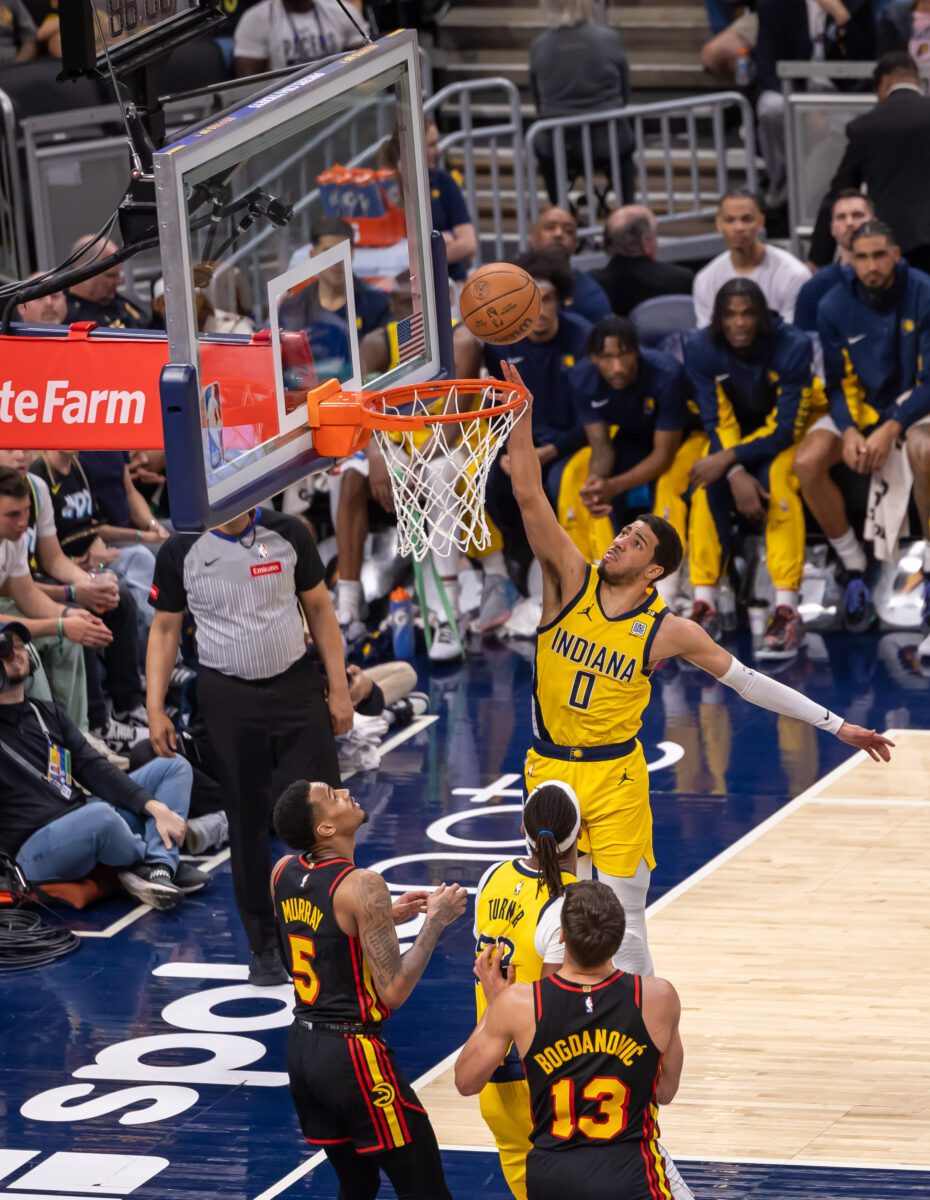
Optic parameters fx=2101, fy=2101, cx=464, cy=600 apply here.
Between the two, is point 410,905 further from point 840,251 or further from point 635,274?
point 635,274

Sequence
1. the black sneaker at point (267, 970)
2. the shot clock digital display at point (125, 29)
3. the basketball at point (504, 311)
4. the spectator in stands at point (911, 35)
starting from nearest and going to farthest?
1. the shot clock digital display at point (125, 29)
2. the basketball at point (504, 311)
3. the black sneaker at point (267, 970)
4. the spectator in stands at point (911, 35)

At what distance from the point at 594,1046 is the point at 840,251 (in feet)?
29.0

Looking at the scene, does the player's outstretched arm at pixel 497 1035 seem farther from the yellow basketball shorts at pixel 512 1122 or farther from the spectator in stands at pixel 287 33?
the spectator in stands at pixel 287 33

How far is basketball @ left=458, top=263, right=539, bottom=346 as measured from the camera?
834 cm

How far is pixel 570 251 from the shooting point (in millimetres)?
14164

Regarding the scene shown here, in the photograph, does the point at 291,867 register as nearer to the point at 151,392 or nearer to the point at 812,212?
the point at 151,392

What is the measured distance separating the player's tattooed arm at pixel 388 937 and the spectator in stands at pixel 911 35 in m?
10.4

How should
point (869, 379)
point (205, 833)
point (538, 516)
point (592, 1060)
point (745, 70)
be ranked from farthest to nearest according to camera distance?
point (745, 70), point (869, 379), point (205, 833), point (538, 516), point (592, 1060)

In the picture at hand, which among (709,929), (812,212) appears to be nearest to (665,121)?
(812,212)

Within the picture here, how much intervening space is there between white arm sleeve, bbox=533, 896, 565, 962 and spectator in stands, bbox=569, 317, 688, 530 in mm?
7360

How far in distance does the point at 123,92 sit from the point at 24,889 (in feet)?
12.1

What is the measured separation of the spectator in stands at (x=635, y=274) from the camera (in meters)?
14.3

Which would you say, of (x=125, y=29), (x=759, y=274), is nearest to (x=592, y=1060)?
(x=125, y=29)

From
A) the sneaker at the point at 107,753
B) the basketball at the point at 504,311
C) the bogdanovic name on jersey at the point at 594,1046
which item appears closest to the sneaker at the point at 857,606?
the sneaker at the point at 107,753
